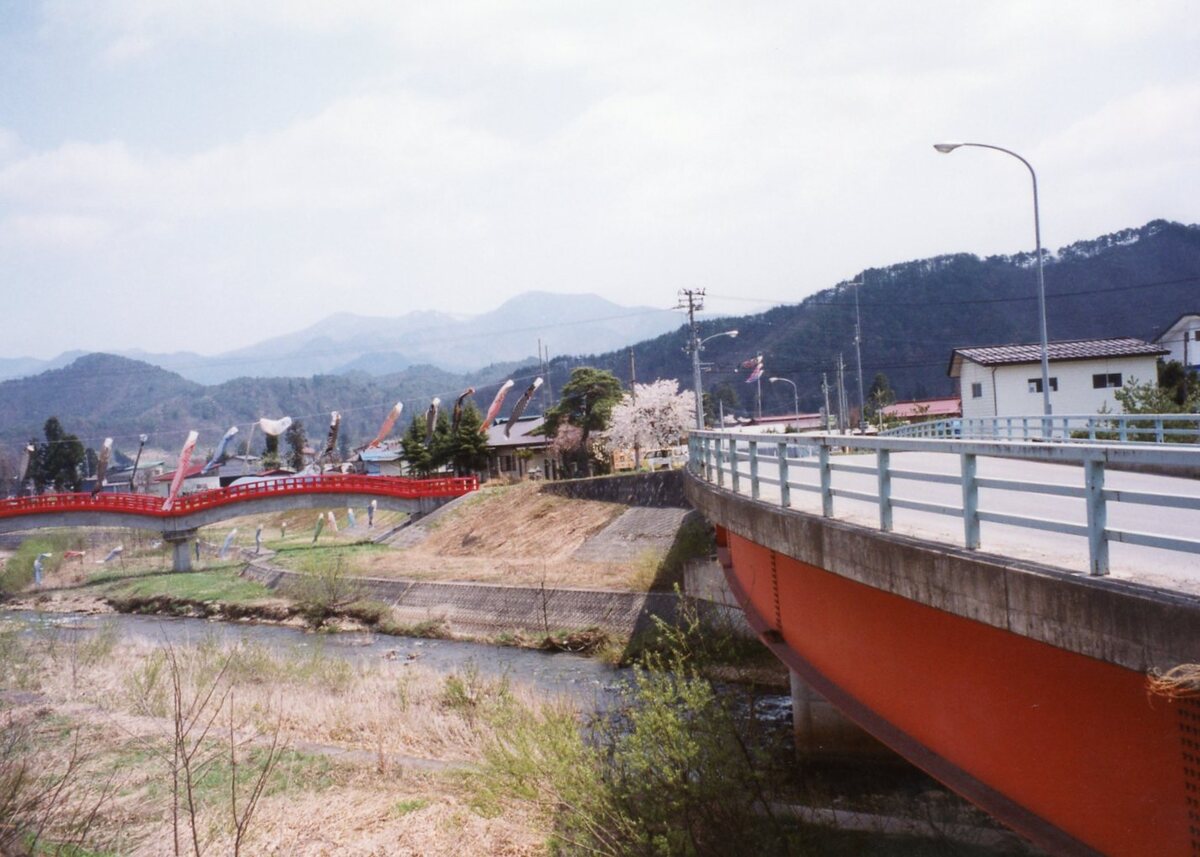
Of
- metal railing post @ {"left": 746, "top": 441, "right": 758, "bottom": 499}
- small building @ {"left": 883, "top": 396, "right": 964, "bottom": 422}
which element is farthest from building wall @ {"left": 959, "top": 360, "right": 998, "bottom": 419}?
small building @ {"left": 883, "top": 396, "right": 964, "bottom": 422}

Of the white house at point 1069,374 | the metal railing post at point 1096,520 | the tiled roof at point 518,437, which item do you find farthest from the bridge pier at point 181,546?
the metal railing post at point 1096,520

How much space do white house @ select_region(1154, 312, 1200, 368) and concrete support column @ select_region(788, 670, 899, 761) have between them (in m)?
43.4

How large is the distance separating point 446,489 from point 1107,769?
162 feet

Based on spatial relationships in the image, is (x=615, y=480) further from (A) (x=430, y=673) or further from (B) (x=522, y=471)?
(B) (x=522, y=471)

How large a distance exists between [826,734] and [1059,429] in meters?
9.22

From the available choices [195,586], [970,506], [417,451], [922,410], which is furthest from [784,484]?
[922,410]

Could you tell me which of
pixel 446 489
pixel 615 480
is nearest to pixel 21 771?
pixel 615 480

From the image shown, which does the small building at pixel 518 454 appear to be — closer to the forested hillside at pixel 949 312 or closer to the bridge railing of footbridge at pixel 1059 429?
the bridge railing of footbridge at pixel 1059 429

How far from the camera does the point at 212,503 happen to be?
53.3 m

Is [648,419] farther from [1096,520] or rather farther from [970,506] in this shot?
[1096,520]

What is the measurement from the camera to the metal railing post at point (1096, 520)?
19.0ft

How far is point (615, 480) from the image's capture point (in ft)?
142

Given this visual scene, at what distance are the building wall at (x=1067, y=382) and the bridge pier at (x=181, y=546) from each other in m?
42.4

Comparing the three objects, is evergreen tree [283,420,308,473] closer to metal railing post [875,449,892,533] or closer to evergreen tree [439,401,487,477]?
evergreen tree [439,401,487,477]
